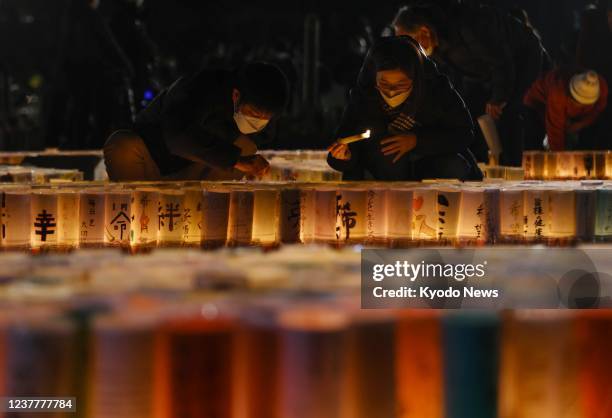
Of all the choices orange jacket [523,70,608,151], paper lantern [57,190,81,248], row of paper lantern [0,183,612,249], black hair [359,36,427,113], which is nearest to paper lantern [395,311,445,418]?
row of paper lantern [0,183,612,249]

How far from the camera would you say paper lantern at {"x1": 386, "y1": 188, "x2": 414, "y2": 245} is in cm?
457

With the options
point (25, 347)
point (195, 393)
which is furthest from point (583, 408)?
point (25, 347)

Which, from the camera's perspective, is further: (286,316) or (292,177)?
(292,177)

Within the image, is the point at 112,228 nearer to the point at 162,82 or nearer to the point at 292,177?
the point at 292,177

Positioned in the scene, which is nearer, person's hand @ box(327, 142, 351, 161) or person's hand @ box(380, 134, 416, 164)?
person's hand @ box(380, 134, 416, 164)

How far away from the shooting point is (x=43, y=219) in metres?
4.40

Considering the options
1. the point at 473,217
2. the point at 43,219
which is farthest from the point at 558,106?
the point at 43,219

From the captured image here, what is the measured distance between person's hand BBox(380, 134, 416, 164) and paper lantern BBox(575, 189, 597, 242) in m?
1.01

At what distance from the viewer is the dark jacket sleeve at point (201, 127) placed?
5047 millimetres

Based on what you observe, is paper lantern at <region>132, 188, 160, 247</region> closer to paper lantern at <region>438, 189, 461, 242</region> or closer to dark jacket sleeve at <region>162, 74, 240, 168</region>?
dark jacket sleeve at <region>162, 74, 240, 168</region>

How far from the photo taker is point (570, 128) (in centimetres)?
860

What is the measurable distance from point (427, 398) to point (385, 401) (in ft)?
0.40

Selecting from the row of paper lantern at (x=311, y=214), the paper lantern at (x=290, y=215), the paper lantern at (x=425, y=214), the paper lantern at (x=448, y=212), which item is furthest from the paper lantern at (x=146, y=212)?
the paper lantern at (x=448, y=212)

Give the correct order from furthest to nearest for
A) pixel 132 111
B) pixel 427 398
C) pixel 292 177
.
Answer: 1. pixel 132 111
2. pixel 292 177
3. pixel 427 398
